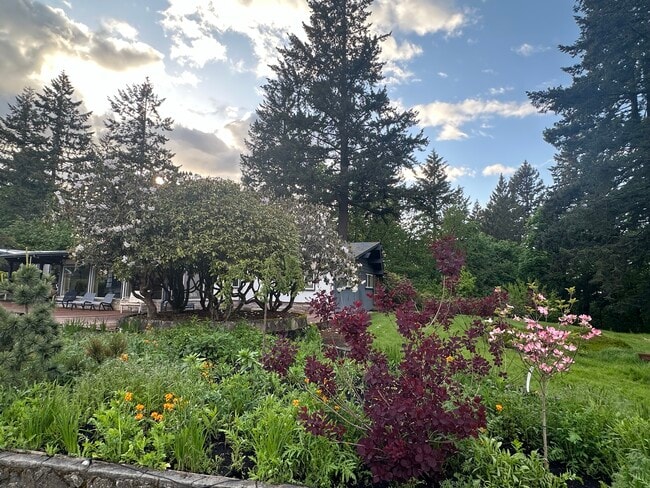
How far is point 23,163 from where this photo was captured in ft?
97.1

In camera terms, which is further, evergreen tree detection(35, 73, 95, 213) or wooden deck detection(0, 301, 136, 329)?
evergreen tree detection(35, 73, 95, 213)

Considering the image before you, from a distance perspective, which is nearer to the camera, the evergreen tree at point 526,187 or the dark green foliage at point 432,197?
the dark green foliage at point 432,197

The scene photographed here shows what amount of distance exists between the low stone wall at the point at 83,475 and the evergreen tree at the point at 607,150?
1377cm

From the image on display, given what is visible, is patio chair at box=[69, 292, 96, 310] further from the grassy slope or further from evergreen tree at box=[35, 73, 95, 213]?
evergreen tree at box=[35, 73, 95, 213]

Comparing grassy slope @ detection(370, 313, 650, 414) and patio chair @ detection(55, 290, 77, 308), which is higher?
patio chair @ detection(55, 290, 77, 308)

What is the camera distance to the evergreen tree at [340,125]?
21672 millimetres

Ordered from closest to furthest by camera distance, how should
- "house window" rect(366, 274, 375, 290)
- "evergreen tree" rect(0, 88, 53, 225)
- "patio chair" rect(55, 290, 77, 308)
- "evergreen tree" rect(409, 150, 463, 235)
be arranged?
"patio chair" rect(55, 290, 77, 308), "house window" rect(366, 274, 375, 290), "evergreen tree" rect(409, 150, 463, 235), "evergreen tree" rect(0, 88, 53, 225)

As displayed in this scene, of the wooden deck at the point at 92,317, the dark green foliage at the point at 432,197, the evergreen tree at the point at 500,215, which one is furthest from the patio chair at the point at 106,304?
the evergreen tree at the point at 500,215

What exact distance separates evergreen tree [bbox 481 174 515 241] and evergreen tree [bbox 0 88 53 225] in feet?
138

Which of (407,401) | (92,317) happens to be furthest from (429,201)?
(407,401)

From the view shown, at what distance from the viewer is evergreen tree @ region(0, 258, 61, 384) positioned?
3.63 metres

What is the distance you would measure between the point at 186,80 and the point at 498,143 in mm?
11752

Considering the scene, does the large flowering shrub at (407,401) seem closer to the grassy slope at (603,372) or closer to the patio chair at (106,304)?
the grassy slope at (603,372)

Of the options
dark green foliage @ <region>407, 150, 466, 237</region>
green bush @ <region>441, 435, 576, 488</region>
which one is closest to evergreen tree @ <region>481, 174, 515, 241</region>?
dark green foliage @ <region>407, 150, 466, 237</region>
